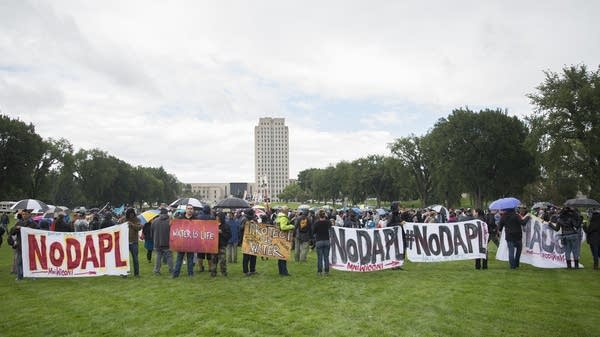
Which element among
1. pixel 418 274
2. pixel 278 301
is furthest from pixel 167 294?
pixel 418 274

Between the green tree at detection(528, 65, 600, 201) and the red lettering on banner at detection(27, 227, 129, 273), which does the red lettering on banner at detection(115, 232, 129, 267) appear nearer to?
the red lettering on banner at detection(27, 227, 129, 273)

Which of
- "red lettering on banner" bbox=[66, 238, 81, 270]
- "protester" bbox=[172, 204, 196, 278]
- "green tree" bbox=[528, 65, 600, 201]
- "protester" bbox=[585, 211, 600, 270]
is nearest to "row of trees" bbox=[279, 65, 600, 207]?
"green tree" bbox=[528, 65, 600, 201]

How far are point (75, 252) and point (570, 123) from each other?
45581mm

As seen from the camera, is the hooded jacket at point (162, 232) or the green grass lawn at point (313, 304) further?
the hooded jacket at point (162, 232)

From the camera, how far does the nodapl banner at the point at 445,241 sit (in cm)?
1584

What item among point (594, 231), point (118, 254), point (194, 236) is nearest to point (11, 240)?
point (118, 254)

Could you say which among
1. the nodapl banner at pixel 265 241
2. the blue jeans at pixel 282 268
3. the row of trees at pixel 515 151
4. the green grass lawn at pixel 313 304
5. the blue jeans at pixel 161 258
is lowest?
the green grass lawn at pixel 313 304

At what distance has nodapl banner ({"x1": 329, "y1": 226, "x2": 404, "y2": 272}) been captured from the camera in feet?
48.4

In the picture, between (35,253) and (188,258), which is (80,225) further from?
(188,258)

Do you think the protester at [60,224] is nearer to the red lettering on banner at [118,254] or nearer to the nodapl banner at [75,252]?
the nodapl banner at [75,252]

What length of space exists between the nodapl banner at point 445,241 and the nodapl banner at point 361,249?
925 millimetres

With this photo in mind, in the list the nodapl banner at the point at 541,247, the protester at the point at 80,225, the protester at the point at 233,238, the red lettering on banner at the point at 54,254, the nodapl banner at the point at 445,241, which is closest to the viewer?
the red lettering on banner at the point at 54,254

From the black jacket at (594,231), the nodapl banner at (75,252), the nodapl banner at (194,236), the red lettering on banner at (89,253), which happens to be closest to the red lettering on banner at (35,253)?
the nodapl banner at (75,252)

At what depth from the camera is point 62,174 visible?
279 ft
